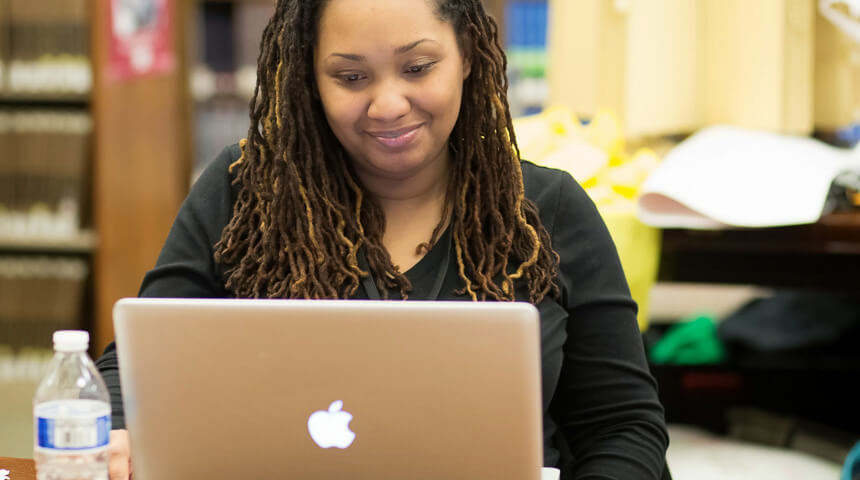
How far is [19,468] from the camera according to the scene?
101 cm

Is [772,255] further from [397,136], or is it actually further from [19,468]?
[19,468]

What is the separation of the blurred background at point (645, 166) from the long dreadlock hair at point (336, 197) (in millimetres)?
541

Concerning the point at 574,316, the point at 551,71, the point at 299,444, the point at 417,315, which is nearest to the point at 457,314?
the point at 417,315

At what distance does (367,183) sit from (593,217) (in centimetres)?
32

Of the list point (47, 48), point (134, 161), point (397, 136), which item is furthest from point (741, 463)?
point (47, 48)

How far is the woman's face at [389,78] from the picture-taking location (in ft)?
3.77

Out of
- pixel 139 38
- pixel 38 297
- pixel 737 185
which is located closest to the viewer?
pixel 737 185

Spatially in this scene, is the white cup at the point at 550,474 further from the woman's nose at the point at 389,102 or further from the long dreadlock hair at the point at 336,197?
the woman's nose at the point at 389,102

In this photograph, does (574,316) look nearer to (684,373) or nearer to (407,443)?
(407,443)

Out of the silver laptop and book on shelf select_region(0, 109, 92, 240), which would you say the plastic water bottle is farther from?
book on shelf select_region(0, 109, 92, 240)

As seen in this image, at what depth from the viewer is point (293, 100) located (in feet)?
4.13

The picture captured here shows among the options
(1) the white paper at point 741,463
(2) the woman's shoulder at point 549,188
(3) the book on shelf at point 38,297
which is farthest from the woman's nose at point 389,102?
(3) the book on shelf at point 38,297

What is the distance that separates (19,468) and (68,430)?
18cm

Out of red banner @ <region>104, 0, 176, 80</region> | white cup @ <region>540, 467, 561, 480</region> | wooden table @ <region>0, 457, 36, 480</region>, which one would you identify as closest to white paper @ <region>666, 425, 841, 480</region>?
white cup @ <region>540, 467, 561, 480</region>
